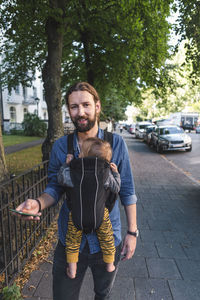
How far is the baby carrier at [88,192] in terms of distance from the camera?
1.48 meters

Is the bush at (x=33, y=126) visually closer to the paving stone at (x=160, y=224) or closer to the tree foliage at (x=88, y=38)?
the tree foliage at (x=88, y=38)

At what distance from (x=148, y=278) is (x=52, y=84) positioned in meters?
6.09

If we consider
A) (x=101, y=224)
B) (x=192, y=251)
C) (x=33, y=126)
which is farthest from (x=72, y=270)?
(x=33, y=126)

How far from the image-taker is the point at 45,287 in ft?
8.86

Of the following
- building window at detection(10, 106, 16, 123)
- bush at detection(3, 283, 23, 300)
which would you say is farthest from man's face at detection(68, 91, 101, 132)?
building window at detection(10, 106, 16, 123)

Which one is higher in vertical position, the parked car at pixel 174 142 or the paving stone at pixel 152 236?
the parked car at pixel 174 142

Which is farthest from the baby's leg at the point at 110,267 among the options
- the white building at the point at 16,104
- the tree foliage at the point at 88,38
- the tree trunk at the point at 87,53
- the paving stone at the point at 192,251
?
the white building at the point at 16,104

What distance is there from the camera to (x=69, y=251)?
5.28ft

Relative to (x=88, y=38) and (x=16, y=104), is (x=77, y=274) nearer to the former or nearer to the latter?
(x=88, y=38)

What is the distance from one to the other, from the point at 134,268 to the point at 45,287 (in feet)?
3.80

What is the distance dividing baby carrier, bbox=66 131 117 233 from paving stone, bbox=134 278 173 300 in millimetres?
1612

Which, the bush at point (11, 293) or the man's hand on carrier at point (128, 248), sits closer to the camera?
the man's hand on carrier at point (128, 248)

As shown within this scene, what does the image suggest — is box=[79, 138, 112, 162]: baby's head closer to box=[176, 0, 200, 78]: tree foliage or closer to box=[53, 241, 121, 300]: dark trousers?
box=[53, 241, 121, 300]: dark trousers

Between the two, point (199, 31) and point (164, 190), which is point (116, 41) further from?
point (164, 190)
